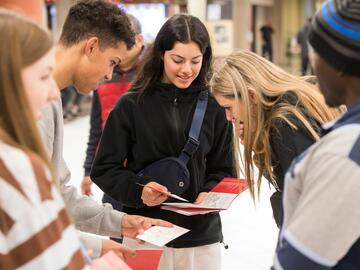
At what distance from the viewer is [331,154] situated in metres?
1.11

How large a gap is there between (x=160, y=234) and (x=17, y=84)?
46.8 inches

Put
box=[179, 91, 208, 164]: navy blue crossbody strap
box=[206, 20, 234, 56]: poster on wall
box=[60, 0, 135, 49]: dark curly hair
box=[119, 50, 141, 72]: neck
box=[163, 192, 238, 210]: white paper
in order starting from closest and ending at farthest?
box=[60, 0, 135, 49]: dark curly hair, box=[163, 192, 238, 210]: white paper, box=[179, 91, 208, 164]: navy blue crossbody strap, box=[119, 50, 141, 72]: neck, box=[206, 20, 234, 56]: poster on wall

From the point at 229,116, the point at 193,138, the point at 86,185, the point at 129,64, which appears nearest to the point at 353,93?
the point at 229,116

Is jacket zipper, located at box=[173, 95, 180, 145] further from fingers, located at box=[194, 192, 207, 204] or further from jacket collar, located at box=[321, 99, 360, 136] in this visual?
jacket collar, located at box=[321, 99, 360, 136]

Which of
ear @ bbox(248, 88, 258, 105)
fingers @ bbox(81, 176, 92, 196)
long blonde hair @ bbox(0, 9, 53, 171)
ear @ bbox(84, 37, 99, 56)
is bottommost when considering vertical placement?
fingers @ bbox(81, 176, 92, 196)

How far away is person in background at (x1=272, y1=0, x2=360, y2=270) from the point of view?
110cm

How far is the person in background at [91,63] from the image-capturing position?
2047 millimetres

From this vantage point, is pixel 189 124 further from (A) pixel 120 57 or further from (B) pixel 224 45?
(B) pixel 224 45

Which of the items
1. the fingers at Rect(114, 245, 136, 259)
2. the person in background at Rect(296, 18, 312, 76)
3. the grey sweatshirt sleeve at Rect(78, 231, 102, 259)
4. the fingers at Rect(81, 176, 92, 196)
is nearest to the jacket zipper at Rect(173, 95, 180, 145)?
the fingers at Rect(114, 245, 136, 259)

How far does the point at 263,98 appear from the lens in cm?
206

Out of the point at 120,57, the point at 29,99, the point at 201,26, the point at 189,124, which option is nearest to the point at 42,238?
the point at 29,99

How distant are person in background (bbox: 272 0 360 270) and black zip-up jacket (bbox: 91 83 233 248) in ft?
3.95

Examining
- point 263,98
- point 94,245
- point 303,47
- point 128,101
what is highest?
point 263,98

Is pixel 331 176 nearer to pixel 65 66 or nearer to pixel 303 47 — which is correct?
pixel 65 66
